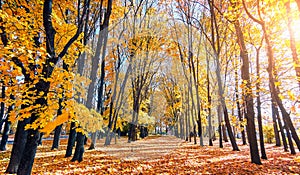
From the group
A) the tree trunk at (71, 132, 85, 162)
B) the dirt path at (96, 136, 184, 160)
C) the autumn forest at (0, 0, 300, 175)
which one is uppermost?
the autumn forest at (0, 0, 300, 175)

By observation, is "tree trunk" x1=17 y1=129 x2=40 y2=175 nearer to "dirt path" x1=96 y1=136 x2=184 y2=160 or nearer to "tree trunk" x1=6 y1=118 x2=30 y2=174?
"tree trunk" x1=6 y1=118 x2=30 y2=174

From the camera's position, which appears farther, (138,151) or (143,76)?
(143,76)

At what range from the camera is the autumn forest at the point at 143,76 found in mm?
4395

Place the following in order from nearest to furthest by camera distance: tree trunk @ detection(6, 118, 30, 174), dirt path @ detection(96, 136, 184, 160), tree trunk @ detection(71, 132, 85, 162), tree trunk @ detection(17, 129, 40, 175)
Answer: tree trunk @ detection(17, 129, 40, 175) → tree trunk @ detection(6, 118, 30, 174) → tree trunk @ detection(71, 132, 85, 162) → dirt path @ detection(96, 136, 184, 160)

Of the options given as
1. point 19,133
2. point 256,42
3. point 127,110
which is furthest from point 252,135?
point 127,110

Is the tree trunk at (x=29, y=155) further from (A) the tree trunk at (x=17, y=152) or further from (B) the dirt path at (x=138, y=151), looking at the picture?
(B) the dirt path at (x=138, y=151)

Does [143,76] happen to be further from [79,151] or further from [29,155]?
[29,155]

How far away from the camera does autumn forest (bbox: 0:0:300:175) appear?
439 cm

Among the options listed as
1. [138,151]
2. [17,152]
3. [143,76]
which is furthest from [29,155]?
[143,76]

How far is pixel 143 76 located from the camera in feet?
61.1

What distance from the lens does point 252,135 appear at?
7184 millimetres

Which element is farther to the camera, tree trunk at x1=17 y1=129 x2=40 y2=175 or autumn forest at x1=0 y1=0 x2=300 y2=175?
autumn forest at x1=0 y1=0 x2=300 y2=175

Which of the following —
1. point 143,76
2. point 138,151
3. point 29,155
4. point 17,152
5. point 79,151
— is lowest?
point 138,151

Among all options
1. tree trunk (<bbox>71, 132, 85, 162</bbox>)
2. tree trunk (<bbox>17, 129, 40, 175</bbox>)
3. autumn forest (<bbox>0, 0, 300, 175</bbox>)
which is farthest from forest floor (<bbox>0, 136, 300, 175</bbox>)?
tree trunk (<bbox>17, 129, 40, 175</bbox>)
